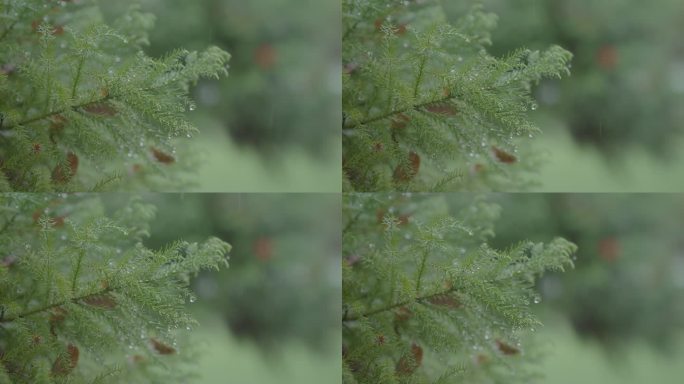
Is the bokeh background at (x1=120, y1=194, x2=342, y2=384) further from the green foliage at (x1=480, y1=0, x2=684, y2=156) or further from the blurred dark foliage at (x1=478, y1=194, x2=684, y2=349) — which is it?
the green foliage at (x1=480, y1=0, x2=684, y2=156)

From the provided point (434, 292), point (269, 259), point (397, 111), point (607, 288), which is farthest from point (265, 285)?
point (607, 288)

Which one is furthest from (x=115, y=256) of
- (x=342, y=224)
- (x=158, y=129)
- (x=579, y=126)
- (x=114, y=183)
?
(x=579, y=126)

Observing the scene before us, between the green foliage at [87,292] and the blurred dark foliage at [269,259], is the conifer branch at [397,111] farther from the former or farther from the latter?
the green foliage at [87,292]

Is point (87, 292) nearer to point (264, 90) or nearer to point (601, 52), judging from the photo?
point (264, 90)

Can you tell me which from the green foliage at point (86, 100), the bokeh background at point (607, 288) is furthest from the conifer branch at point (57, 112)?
the bokeh background at point (607, 288)

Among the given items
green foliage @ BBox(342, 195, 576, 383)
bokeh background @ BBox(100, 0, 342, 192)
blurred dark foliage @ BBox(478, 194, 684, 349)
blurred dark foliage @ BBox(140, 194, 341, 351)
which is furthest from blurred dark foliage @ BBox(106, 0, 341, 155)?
blurred dark foliage @ BBox(478, 194, 684, 349)
